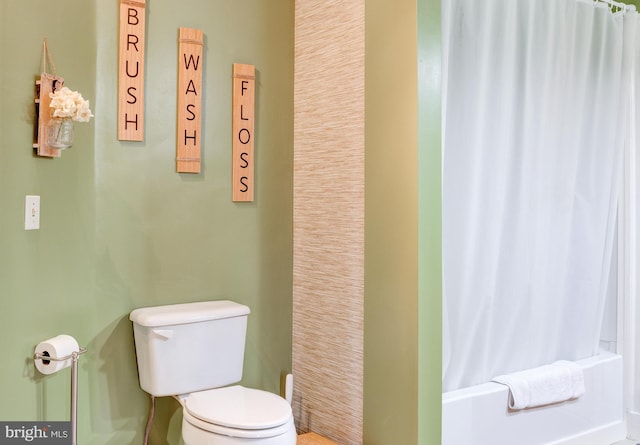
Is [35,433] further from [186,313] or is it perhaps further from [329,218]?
[329,218]

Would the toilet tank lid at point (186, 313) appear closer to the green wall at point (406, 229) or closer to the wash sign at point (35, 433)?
the wash sign at point (35, 433)

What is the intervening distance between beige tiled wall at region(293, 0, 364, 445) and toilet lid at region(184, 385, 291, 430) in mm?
385

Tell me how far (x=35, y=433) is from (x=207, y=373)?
62cm

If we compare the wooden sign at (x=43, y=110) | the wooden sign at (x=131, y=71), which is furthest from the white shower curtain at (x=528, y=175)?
the wooden sign at (x=43, y=110)

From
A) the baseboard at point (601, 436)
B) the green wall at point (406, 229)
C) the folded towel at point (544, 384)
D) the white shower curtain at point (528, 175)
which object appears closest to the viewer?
the green wall at point (406, 229)

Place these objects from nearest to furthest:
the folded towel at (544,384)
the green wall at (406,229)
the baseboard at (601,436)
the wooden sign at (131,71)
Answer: the green wall at (406,229) < the wooden sign at (131,71) < the folded towel at (544,384) < the baseboard at (601,436)

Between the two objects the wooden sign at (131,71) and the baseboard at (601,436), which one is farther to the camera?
the baseboard at (601,436)

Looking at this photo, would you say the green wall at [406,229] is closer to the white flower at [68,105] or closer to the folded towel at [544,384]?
the folded towel at [544,384]

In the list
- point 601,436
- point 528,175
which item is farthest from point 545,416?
point 528,175

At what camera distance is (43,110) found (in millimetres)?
1871

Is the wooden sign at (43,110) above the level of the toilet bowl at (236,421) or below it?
above

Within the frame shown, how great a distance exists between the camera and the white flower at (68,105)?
1816 millimetres

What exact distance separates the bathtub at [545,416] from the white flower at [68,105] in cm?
180

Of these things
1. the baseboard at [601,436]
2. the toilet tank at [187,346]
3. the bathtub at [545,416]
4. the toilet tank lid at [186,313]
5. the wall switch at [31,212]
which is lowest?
the baseboard at [601,436]
